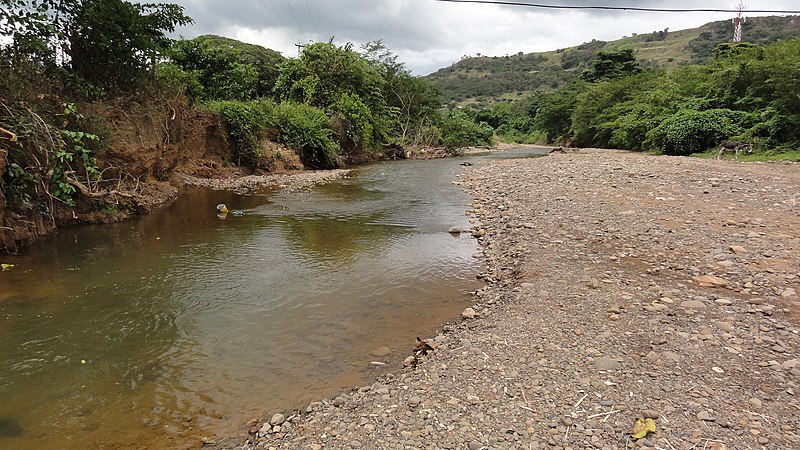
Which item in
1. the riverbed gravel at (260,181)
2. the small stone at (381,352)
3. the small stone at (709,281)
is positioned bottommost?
the small stone at (381,352)

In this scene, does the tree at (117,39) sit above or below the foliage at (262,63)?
below

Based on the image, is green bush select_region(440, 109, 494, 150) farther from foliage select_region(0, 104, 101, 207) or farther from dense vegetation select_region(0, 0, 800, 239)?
foliage select_region(0, 104, 101, 207)

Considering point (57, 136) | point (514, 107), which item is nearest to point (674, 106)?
point (57, 136)

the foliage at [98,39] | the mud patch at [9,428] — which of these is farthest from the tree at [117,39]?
the mud patch at [9,428]

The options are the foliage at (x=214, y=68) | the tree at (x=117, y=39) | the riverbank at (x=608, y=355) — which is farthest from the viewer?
the foliage at (x=214, y=68)

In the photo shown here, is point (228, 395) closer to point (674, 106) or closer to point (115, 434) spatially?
point (115, 434)

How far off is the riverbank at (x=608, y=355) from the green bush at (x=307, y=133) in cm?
1429

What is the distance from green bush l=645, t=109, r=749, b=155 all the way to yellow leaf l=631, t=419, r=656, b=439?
2040 centimetres

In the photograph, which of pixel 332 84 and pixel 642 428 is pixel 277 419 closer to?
pixel 642 428

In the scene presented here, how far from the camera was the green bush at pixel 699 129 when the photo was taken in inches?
755

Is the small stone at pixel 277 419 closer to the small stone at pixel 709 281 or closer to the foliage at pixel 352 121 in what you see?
the small stone at pixel 709 281

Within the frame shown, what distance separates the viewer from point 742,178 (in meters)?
11.2

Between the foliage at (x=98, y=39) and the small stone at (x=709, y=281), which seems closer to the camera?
the small stone at (x=709, y=281)

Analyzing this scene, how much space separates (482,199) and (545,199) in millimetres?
2187
